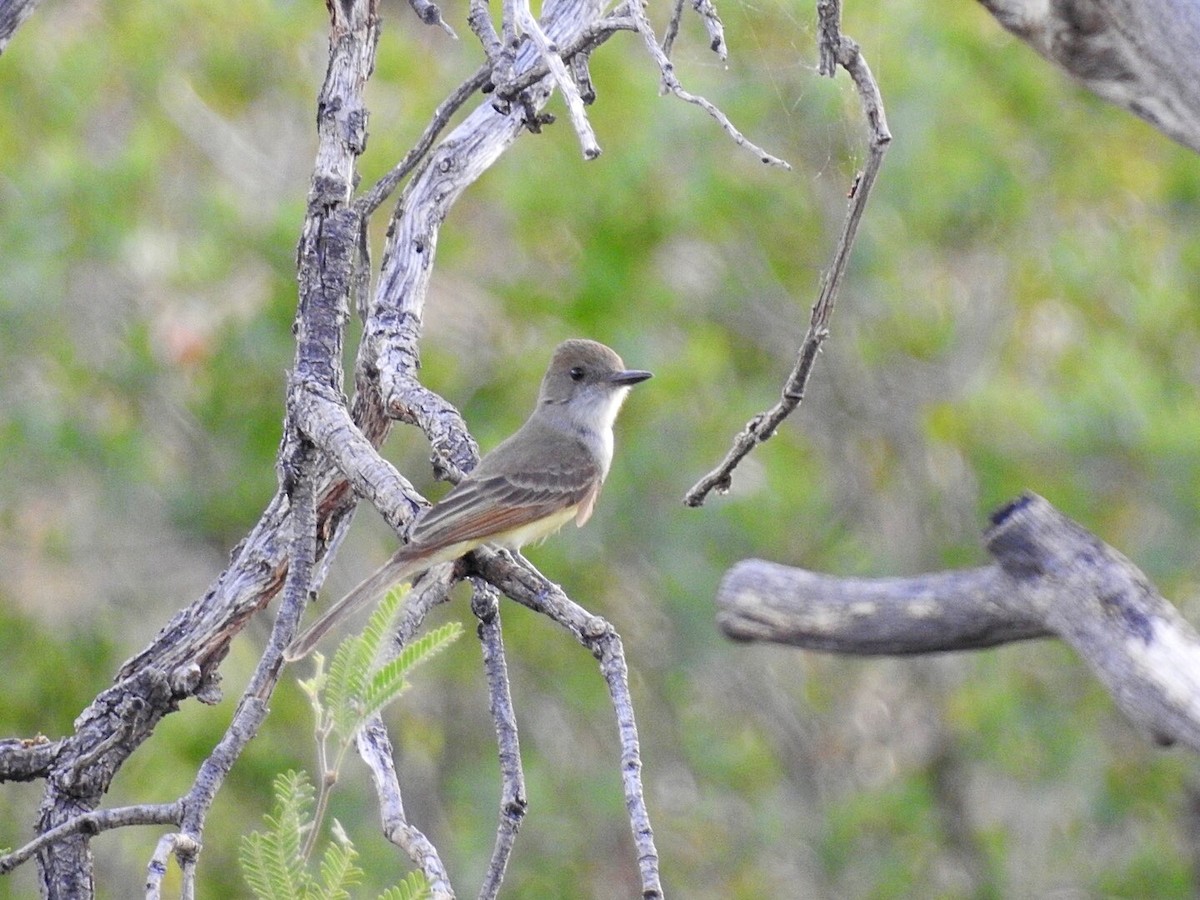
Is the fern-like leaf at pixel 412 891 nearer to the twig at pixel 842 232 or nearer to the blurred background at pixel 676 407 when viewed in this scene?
the twig at pixel 842 232

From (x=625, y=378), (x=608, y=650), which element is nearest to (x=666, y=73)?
(x=608, y=650)

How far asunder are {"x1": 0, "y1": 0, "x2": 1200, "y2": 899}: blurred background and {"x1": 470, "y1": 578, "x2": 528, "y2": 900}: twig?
16.1 ft

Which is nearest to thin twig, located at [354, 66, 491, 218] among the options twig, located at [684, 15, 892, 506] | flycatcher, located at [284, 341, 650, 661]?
flycatcher, located at [284, 341, 650, 661]

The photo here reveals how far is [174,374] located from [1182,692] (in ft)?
17.5

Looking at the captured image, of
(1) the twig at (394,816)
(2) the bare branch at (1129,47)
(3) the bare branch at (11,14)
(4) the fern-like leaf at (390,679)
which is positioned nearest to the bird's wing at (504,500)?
(1) the twig at (394,816)

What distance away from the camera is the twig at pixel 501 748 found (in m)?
2.12

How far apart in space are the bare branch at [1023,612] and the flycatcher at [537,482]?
0.62 meters

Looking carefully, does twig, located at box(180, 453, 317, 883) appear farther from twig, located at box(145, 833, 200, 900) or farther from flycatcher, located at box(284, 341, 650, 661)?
flycatcher, located at box(284, 341, 650, 661)

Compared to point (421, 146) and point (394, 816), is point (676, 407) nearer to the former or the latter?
point (421, 146)

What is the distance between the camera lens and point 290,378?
2.91 m

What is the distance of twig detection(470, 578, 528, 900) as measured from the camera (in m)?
2.12

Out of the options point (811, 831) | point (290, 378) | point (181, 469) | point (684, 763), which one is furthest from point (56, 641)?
point (290, 378)

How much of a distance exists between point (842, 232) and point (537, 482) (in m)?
2.41

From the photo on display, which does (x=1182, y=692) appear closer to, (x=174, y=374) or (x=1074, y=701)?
(x=1074, y=701)
